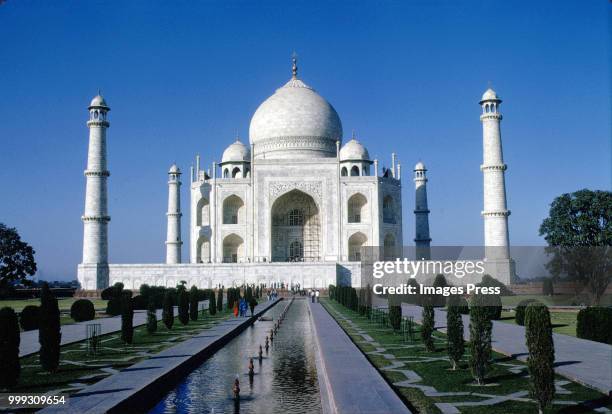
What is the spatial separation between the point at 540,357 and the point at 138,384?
4.09 meters

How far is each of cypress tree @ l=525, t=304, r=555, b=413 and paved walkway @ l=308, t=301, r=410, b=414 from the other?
1.24 meters

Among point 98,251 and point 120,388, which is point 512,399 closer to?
point 120,388

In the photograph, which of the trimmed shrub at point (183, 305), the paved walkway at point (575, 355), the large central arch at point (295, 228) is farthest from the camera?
the large central arch at point (295, 228)

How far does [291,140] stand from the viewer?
121 ft

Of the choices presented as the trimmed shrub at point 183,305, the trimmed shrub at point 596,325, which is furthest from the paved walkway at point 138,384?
the trimmed shrub at point 596,325

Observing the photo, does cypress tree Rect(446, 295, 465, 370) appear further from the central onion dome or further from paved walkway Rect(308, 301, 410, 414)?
the central onion dome

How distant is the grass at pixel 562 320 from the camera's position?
43.9ft

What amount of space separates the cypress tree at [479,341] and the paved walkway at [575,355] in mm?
1120

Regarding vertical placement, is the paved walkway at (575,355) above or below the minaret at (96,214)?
below

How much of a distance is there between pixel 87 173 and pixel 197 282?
712 cm

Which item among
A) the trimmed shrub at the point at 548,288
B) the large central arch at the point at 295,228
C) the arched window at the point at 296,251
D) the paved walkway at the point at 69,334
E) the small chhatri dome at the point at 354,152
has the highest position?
the small chhatri dome at the point at 354,152

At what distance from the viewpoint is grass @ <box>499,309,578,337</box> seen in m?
13.4

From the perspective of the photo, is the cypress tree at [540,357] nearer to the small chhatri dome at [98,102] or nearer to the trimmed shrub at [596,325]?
the trimmed shrub at [596,325]

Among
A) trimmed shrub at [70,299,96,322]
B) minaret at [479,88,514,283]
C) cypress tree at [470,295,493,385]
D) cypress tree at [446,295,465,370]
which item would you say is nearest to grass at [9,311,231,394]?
trimmed shrub at [70,299,96,322]
